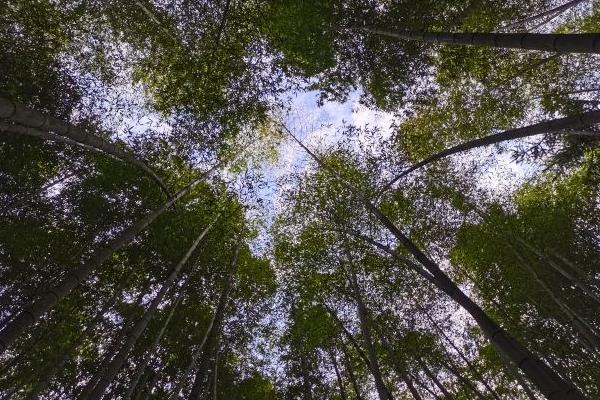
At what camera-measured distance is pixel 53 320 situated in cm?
805

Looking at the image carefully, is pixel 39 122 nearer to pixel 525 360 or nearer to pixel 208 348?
pixel 525 360

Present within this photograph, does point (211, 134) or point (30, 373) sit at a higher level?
point (211, 134)

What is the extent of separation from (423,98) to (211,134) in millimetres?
4489

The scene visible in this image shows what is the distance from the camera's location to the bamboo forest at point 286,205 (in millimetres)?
7262

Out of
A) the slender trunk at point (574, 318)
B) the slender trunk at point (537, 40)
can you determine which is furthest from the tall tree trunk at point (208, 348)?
the slender trunk at point (574, 318)

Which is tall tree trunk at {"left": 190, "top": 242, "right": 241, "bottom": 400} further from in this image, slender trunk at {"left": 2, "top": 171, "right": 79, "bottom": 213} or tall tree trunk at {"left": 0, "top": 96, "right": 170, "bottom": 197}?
slender trunk at {"left": 2, "top": 171, "right": 79, "bottom": 213}

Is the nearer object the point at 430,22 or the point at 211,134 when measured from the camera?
the point at 430,22

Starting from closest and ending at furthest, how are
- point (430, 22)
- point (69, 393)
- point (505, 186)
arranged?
point (430, 22) → point (69, 393) → point (505, 186)

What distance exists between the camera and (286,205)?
11844 millimetres

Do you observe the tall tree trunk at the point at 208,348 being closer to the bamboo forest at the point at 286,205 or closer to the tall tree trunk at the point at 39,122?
the bamboo forest at the point at 286,205

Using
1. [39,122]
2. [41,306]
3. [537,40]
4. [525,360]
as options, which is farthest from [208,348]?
[537,40]

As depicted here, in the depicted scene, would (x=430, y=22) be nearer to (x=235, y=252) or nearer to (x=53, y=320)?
(x=235, y=252)

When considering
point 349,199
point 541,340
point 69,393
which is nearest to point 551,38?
point 349,199

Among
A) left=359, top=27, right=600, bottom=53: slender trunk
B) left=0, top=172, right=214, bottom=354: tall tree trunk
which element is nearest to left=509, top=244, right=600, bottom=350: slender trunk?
left=359, top=27, right=600, bottom=53: slender trunk
